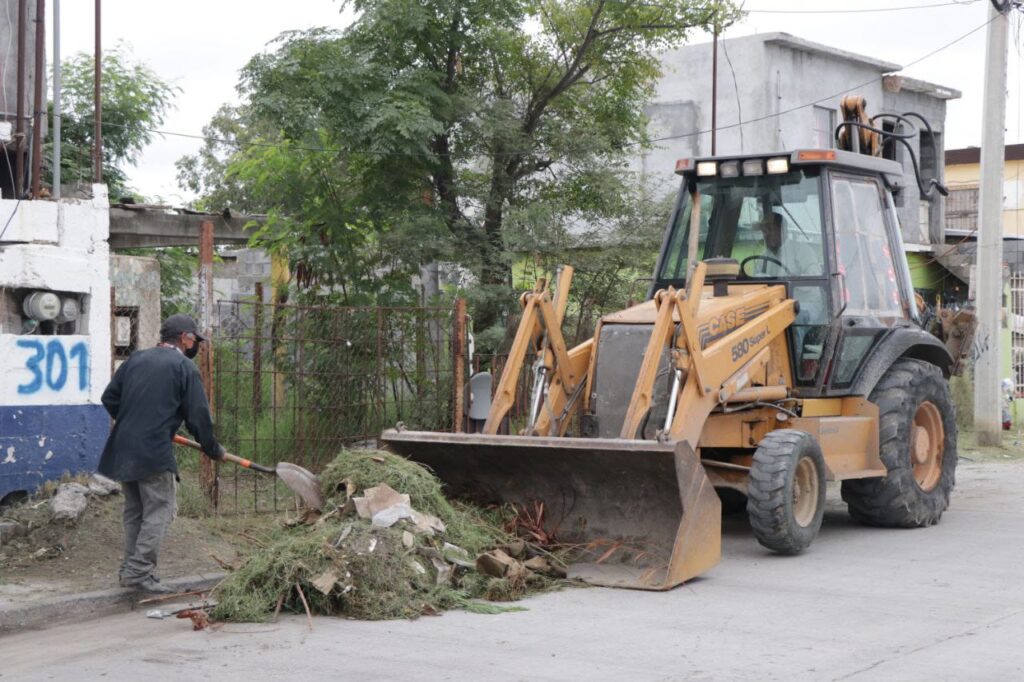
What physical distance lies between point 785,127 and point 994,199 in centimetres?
1049

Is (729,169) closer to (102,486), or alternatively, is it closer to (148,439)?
(148,439)

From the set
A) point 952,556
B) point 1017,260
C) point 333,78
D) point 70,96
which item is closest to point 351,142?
point 333,78

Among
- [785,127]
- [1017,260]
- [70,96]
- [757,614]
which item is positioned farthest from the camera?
[785,127]

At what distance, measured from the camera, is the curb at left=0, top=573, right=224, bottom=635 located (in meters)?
7.55

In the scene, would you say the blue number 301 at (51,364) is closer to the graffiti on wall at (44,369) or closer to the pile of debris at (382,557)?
the graffiti on wall at (44,369)

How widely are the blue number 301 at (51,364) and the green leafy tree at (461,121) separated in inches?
200

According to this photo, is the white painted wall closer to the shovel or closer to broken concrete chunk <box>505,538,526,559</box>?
the shovel

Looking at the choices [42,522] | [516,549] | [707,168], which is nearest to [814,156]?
[707,168]

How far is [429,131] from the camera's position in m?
14.2

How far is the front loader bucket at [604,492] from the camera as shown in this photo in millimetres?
8516

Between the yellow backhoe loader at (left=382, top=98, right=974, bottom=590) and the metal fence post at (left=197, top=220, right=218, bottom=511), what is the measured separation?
6.08ft

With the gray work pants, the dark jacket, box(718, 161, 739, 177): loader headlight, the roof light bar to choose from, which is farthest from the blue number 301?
the roof light bar

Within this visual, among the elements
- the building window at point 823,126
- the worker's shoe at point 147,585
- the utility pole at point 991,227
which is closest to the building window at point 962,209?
the building window at point 823,126

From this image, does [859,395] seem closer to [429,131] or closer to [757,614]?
[757,614]
